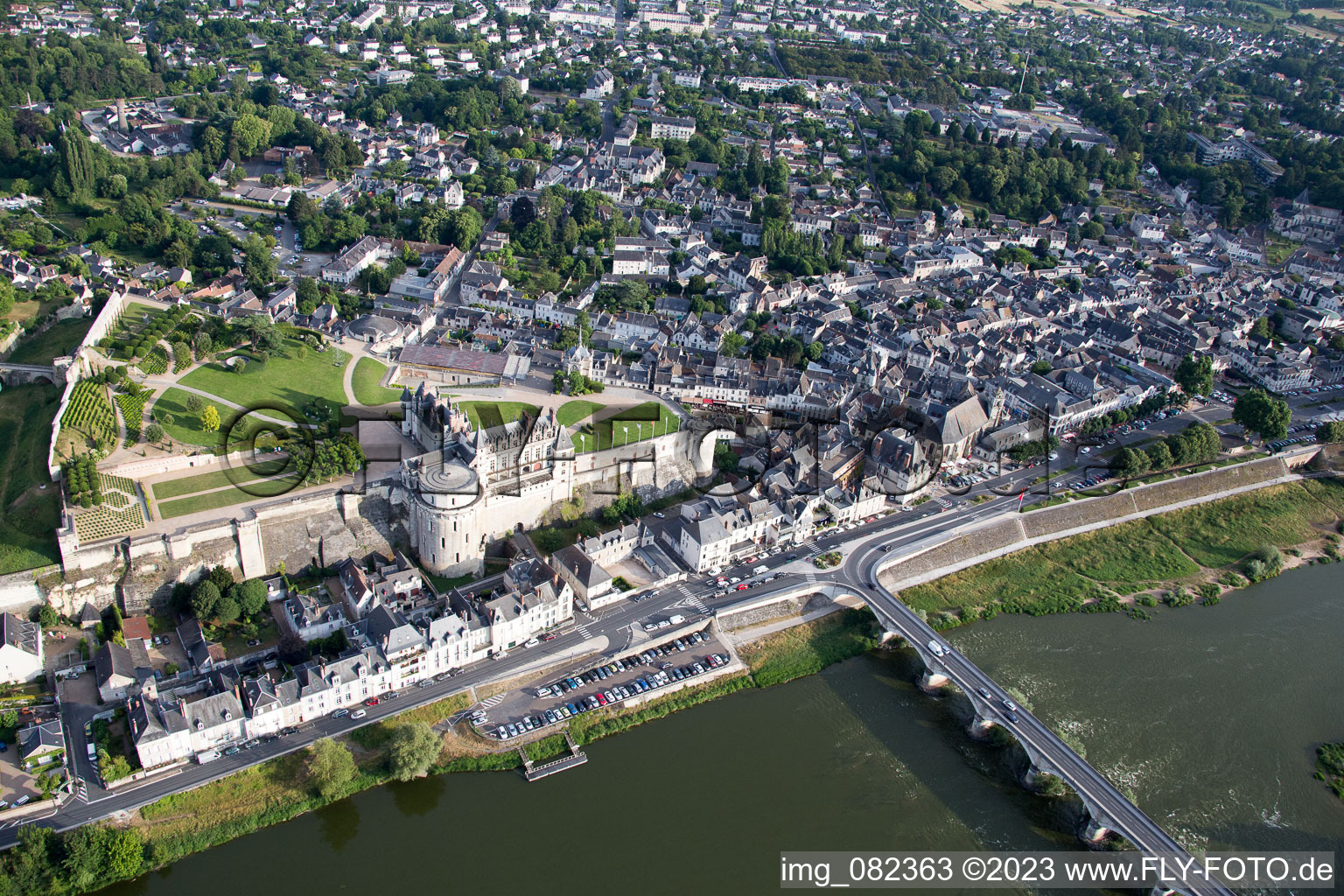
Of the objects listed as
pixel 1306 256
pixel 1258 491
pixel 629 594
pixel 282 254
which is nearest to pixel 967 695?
pixel 629 594

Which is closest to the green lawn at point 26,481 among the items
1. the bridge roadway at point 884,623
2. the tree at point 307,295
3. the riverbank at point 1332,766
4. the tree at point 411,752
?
the bridge roadway at point 884,623

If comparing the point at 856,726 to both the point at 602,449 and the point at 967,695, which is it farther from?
the point at 602,449

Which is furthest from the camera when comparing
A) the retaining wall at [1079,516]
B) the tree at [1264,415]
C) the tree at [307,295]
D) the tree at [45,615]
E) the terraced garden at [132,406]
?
the tree at [307,295]

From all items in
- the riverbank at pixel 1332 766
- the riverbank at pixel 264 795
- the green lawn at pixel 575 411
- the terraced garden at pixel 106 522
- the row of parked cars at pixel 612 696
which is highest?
the terraced garden at pixel 106 522

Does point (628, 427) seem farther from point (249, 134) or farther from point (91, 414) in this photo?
point (249, 134)

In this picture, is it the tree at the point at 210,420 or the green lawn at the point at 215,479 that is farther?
the tree at the point at 210,420

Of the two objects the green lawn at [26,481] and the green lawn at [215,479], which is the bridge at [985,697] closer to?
the green lawn at [215,479]

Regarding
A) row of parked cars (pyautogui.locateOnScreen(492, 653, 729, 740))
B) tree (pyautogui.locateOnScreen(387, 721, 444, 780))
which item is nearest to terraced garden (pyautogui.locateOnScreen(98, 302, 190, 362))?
tree (pyautogui.locateOnScreen(387, 721, 444, 780))
